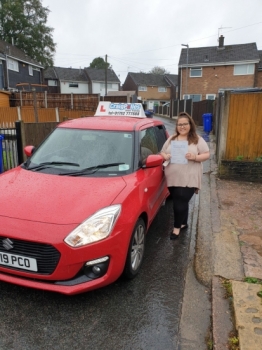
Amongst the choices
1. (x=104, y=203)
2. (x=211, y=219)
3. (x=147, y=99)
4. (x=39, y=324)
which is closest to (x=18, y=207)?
(x=104, y=203)

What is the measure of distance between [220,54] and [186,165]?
3526 centimetres

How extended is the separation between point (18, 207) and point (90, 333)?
50.5 inches

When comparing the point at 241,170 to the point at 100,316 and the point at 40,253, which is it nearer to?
the point at 100,316

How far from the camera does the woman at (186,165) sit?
3.85m

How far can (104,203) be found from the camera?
9.12 feet

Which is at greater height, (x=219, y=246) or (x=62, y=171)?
(x=62, y=171)

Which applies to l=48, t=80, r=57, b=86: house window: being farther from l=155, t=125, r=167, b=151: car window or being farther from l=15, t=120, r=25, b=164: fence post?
l=155, t=125, r=167, b=151: car window

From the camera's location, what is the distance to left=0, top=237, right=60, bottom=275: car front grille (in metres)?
2.44

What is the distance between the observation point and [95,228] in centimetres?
259

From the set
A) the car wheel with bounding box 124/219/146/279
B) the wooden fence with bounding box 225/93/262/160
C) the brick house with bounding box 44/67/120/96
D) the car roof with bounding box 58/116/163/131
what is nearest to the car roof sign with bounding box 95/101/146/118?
the car roof with bounding box 58/116/163/131

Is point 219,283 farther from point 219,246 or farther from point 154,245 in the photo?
point 154,245

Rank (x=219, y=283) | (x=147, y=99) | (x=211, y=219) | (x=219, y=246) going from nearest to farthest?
(x=219, y=283)
(x=219, y=246)
(x=211, y=219)
(x=147, y=99)

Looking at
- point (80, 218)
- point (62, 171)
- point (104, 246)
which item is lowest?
point (104, 246)

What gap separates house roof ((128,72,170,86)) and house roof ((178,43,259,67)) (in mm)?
19567
